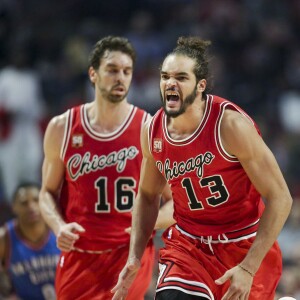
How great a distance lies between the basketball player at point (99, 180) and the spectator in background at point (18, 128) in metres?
5.45

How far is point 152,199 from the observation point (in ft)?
19.3

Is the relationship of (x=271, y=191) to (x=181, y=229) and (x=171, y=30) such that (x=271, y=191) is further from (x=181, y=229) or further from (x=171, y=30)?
(x=171, y=30)

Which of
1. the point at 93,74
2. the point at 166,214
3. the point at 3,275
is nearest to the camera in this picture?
the point at 166,214

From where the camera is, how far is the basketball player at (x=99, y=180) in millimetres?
6414

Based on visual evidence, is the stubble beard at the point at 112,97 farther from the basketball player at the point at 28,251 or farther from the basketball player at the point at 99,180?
the basketball player at the point at 28,251

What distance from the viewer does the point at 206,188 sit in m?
5.47

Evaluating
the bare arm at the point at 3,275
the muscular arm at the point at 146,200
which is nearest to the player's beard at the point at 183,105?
Answer: the muscular arm at the point at 146,200

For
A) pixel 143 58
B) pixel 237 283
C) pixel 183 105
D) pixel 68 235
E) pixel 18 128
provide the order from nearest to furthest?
1. pixel 237 283
2. pixel 183 105
3. pixel 68 235
4. pixel 18 128
5. pixel 143 58

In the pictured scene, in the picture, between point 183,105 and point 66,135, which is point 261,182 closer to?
point 183,105

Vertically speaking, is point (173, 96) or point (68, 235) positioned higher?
point (173, 96)

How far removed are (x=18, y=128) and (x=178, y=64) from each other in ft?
24.0

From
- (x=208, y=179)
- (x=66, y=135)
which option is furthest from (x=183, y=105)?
(x=66, y=135)

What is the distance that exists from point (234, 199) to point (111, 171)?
4.48 ft

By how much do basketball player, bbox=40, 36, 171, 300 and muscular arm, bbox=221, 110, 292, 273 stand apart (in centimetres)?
144
